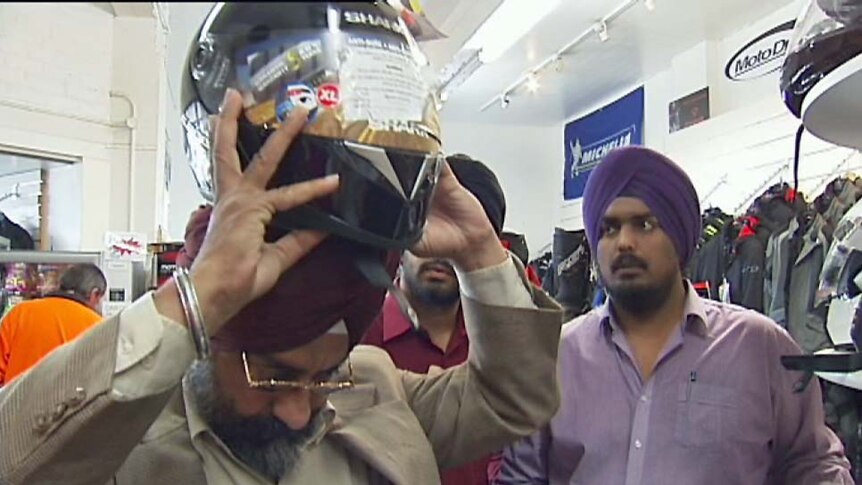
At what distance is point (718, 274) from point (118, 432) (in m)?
4.25

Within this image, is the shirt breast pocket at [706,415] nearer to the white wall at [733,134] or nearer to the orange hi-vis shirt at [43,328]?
the orange hi-vis shirt at [43,328]

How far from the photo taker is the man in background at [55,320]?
1017mm

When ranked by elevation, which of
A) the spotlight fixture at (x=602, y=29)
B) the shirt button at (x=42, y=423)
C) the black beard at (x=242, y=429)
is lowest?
the black beard at (x=242, y=429)

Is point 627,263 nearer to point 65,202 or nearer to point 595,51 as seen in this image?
point 65,202

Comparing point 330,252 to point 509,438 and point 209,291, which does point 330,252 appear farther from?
point 509,438

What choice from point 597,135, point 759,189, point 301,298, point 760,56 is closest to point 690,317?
point 301,298

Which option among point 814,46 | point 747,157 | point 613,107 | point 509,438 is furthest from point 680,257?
point 613,107

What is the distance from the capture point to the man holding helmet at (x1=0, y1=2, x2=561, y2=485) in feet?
1.75

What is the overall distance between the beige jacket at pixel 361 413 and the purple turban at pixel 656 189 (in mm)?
773

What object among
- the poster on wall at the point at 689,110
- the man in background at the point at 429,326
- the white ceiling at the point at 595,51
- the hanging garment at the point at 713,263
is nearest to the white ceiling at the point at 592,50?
the white ceiling at the point at 595,51

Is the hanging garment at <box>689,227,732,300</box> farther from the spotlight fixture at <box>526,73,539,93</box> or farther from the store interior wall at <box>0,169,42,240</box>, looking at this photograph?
the store interior wall at <box>0,169,42,240</box>

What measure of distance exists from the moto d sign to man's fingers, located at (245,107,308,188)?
16.9 ft

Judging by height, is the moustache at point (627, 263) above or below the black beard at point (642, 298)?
above

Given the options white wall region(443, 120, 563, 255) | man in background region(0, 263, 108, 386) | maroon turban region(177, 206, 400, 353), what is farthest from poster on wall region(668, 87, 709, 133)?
maroon turban region(177, 206, 400, 353)
